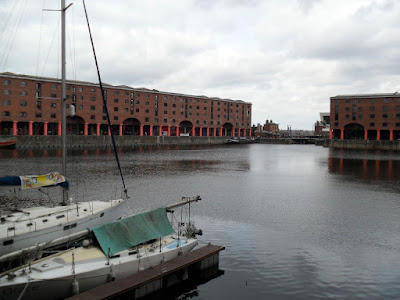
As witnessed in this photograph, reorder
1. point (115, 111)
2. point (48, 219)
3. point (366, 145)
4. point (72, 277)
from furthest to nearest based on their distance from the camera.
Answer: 1. point (366, 145)
2. point (115, 111)
3. point (48, 219)
4. point (72, 277)

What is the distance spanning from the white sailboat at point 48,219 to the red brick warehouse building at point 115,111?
187 feet

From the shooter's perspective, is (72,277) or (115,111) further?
(115,111)

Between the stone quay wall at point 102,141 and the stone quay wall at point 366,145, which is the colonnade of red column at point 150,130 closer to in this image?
the stone quay wall at point 102,141

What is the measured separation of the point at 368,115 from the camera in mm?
123438

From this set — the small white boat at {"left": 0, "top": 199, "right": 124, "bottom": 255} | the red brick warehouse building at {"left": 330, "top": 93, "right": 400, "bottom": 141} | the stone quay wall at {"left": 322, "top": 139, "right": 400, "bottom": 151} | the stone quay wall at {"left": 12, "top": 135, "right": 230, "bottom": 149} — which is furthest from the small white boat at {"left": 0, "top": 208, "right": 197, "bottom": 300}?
the red brick warehouse building at {"left": 330, "top": 93, "right": 400, "bottom": 141}

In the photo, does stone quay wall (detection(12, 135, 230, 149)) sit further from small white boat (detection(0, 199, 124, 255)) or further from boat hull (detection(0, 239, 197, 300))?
boat hull (detection(0, 239, 197, 300))

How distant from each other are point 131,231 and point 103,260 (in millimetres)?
2231

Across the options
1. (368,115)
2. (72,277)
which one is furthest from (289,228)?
(368,115)

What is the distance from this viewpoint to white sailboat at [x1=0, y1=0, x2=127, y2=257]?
49.1ft

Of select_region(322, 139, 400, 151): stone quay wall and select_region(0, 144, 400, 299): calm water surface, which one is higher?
select_region(322, 139, 400, 151): stone quay wall

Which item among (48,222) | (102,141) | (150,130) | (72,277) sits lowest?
(72,277)

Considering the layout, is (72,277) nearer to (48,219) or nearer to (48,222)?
(48,222)

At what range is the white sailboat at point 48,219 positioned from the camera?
49.1 feet

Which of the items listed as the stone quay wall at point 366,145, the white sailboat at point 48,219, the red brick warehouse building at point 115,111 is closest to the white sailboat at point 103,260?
the white sailboat at point 48,219
